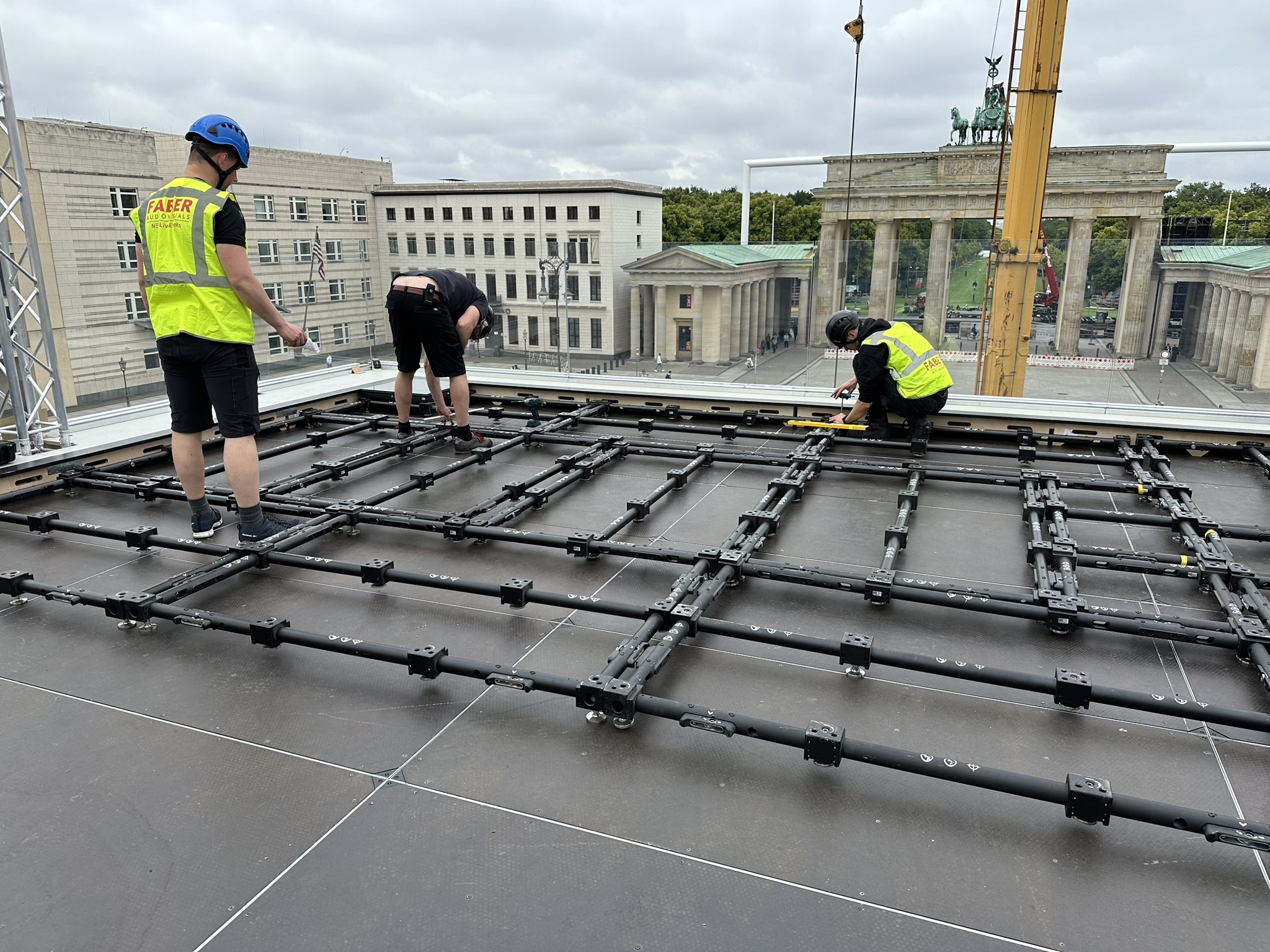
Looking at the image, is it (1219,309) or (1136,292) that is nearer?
(1219,309)

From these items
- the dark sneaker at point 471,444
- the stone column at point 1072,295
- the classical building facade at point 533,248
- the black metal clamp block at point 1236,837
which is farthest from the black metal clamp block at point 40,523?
the stone column at point 1072,295

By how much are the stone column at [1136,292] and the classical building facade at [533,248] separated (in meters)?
4.43

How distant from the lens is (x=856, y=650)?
2.27 m

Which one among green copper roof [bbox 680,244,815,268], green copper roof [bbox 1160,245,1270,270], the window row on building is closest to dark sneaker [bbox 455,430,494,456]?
the window row on building

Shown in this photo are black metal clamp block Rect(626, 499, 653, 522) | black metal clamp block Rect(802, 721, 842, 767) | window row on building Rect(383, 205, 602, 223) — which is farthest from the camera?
window row on building Rect(383, 205, 602, 223)

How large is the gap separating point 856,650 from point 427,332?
12.2 ft

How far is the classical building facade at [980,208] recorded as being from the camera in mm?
7484

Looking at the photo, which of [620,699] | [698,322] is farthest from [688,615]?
[698,322]

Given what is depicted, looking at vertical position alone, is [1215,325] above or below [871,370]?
above

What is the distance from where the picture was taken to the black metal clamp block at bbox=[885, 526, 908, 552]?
326 cm

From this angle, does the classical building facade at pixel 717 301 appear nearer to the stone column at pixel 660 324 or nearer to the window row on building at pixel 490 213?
the stone column at pixel 660 324

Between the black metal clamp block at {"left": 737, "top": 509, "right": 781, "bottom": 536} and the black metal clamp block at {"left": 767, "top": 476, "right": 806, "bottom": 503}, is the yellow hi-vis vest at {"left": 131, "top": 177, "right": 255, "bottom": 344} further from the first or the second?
the black metal clamp block at {"left": 767, "top": 476, "right": 806, "bottom": 503}

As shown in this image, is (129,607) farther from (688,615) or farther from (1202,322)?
(1202,322)

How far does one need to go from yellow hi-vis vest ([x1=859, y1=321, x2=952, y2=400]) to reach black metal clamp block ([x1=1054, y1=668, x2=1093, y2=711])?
10.5 ft
